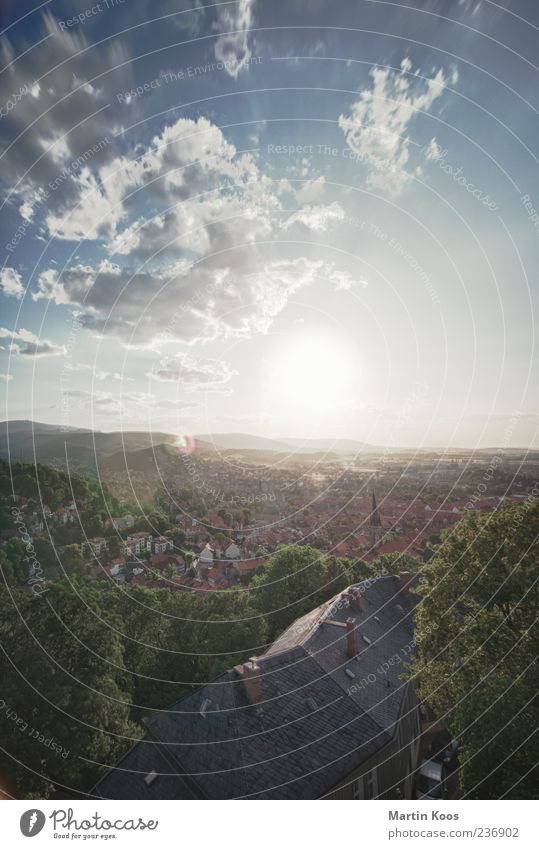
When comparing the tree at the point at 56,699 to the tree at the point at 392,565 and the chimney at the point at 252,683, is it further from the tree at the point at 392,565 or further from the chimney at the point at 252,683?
the tree at the point at 392,565

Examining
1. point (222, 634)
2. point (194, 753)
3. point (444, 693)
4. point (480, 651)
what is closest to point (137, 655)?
point (222, 634)

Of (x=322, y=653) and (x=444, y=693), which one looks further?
(x=322, y=653)

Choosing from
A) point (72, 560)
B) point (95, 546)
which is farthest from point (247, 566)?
point (72, 560)

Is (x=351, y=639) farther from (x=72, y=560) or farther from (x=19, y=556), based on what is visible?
(x=19, y=556)

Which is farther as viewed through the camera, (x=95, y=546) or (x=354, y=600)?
(x=95, y=546)

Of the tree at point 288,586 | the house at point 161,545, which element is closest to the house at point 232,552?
the house at point 161,545

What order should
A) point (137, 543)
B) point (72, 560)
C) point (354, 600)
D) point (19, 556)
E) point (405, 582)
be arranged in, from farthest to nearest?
point (137, 543), point (72, 560), point (19, 556), point (405, 582), point (354, 600)
